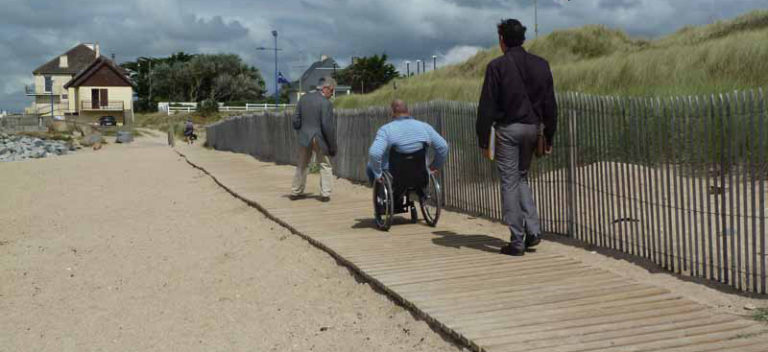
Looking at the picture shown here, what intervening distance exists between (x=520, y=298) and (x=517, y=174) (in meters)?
1.59

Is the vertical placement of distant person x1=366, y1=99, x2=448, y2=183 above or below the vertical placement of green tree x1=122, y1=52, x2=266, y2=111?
below

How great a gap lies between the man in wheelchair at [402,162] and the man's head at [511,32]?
192 centimetres

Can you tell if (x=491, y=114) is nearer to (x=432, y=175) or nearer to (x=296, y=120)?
(x=432, y=175)

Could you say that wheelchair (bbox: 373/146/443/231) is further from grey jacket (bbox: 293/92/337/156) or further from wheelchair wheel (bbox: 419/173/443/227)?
grey jacket (bbox: 293/92/337/156)

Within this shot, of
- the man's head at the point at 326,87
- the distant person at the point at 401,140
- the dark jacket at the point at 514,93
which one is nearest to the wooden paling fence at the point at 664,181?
the dark jacket at the point at 514,93

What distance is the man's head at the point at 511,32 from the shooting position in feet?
23.1

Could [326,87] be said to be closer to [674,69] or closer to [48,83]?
[674,69]

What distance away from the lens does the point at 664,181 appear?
21.6 feet

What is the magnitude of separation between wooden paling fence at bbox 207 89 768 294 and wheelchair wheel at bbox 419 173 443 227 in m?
0.98

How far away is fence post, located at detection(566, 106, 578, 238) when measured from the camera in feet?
26.1

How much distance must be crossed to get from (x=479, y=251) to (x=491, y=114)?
129 cm

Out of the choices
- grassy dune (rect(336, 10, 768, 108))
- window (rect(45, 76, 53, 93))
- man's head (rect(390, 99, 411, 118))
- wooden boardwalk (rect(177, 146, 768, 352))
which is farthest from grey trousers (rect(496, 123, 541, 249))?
window (rect(45, 76, 53, 93))

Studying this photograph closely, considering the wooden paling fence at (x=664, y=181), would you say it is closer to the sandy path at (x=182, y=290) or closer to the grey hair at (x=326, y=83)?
the sandy path at (x=182, y=290)

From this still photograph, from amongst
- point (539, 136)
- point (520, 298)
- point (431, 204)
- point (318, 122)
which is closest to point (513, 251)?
point (539, 136)
